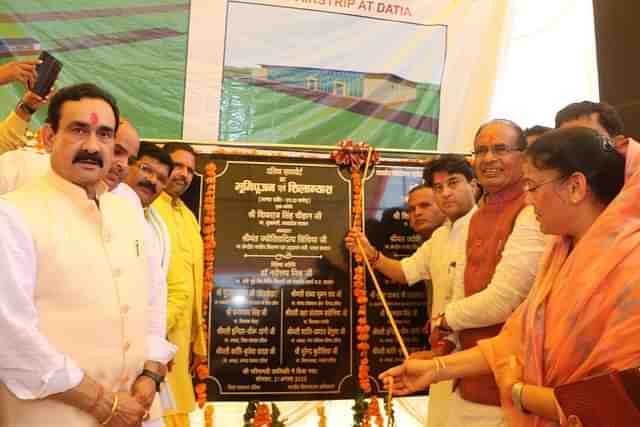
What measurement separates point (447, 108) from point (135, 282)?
3219 mm

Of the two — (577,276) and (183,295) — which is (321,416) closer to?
(183,295)

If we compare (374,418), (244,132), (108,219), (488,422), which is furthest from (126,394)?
(244,132)

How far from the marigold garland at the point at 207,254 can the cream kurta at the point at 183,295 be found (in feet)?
0.16

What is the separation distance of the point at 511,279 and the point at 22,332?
1.76 meters

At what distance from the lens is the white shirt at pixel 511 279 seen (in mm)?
2428

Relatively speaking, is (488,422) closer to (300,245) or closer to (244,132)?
(300,245)

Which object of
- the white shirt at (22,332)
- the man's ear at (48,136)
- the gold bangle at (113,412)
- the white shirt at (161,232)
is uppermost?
the man's ear at (48,136)

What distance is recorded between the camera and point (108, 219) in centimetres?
200

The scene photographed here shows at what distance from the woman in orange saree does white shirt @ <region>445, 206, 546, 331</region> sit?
504 mm

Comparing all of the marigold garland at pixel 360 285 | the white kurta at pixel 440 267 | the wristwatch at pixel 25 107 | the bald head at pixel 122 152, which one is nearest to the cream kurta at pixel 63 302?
the bald head at pixel 122 152

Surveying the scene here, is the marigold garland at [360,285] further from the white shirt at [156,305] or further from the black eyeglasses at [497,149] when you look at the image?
the white shirt at [156,305]

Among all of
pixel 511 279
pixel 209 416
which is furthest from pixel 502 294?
pixel 209 416

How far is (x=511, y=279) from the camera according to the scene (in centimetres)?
243

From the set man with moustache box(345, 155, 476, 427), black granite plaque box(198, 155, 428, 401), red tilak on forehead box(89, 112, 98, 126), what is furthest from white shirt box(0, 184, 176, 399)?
black granite plaque box(198, 155, 428, 401)
